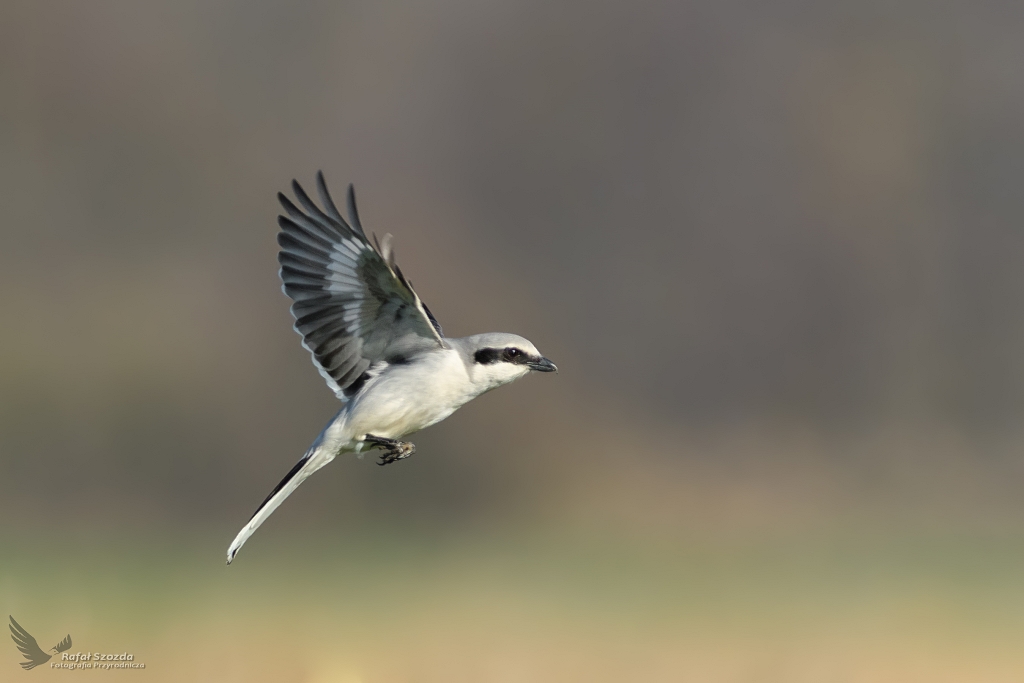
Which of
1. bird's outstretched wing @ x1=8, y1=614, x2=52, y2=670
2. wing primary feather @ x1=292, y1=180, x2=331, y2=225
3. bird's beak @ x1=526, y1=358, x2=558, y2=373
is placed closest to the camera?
bird's beak @ x1=526, y1=358, x2=558, y2=373

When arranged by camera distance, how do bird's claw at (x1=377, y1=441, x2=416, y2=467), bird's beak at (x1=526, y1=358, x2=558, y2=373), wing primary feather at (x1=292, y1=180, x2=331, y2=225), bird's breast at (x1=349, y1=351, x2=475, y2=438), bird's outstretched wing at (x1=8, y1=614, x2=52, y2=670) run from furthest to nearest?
bird's outstretched wing at (x1=8, y1=614, x2=52, y2=670)
wing primary feather at (x1=292, y1=180, x2=331, y2=225)
bird's beak at (x1=526, y1=358, x2=558, y2=373)
bird's breast at (x1=349, y1=351, x2=475, y2=438)
bird's claw at (x1=377, y1=441, x2=416, y2=467)

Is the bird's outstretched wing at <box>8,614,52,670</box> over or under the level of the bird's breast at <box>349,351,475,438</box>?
under

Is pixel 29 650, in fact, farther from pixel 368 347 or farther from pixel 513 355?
pixel 513 355

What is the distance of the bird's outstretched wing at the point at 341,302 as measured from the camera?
3.29m

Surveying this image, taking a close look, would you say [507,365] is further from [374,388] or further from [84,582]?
[84,582]

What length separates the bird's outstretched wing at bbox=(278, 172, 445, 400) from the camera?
329cm

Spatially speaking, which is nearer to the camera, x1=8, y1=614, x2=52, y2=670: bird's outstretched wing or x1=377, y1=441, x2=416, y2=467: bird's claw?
x1=377, y1=441, x2=416, y2=467: bird's claw

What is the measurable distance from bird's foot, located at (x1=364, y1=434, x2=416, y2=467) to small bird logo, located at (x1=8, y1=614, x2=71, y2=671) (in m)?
2.34

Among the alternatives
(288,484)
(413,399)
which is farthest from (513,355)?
(288,484)

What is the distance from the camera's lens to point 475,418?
Result: 11688mm

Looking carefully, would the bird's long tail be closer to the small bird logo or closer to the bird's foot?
the bird's foot

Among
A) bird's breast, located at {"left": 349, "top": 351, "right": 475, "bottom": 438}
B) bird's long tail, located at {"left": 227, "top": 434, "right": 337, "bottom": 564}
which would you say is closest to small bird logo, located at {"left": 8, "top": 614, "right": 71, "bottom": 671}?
bird's long tail, located at {"left": 227, "top": 434, "right": 337, "bottom": 564}

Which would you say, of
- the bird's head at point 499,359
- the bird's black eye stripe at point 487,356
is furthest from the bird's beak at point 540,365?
the bird's black eye stripe at point 487,356

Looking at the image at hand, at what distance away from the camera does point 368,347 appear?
341 cm
